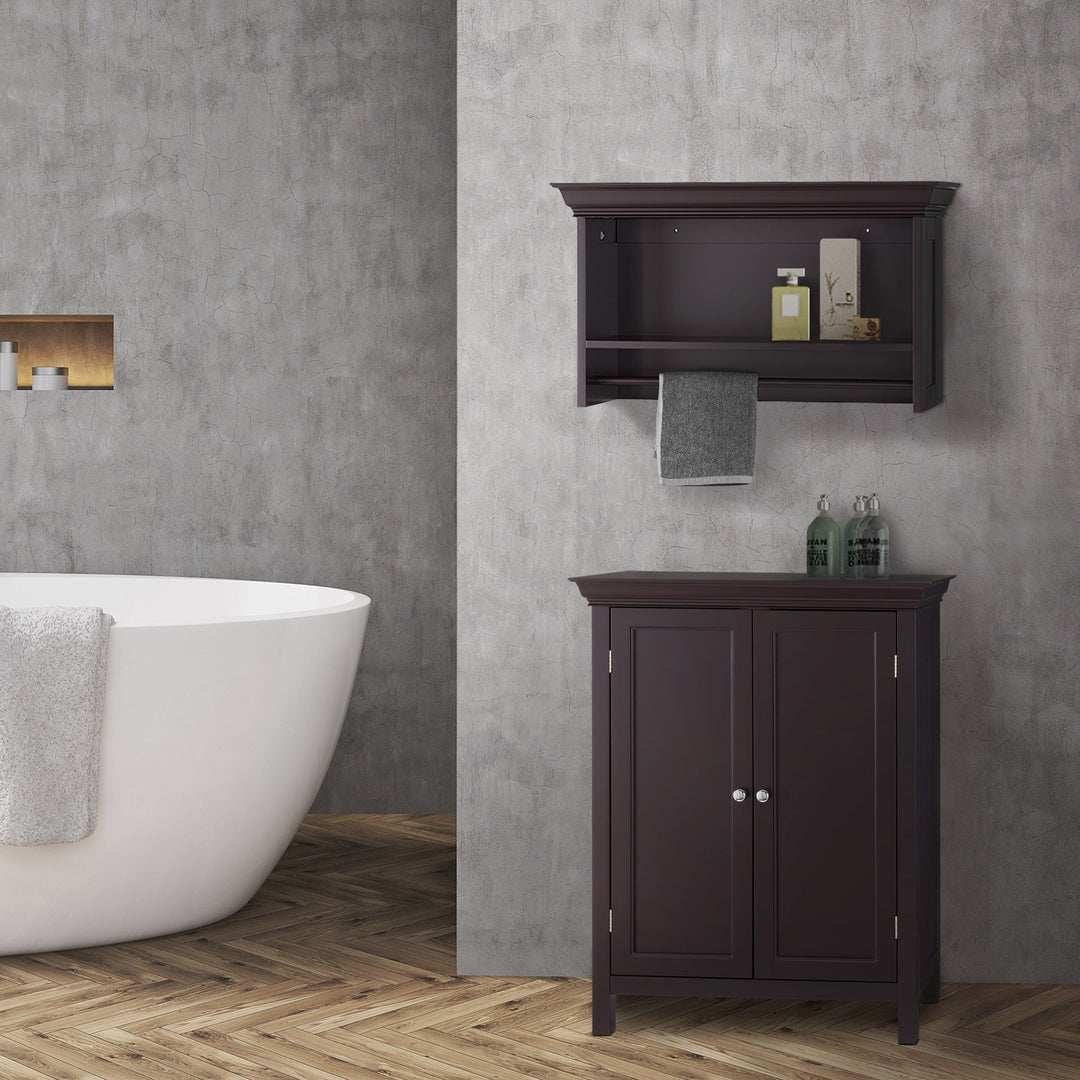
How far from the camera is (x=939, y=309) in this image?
291cm

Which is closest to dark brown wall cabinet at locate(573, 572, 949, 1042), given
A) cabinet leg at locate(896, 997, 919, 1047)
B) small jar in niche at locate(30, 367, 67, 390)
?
cabinet leg at locate(896, 997, 919, 1047)

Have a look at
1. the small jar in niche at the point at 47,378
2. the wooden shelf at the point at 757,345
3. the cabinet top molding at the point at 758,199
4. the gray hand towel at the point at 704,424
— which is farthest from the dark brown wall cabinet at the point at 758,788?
the small jar in niche at the point at 47,378

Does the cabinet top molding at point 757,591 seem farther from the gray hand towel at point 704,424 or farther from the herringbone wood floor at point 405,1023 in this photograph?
the herringbone wood floor at point 405,1023

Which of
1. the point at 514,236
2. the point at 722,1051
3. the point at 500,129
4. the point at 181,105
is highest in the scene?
the point at 181,105

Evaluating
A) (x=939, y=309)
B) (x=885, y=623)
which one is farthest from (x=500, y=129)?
(x=885, y=623)

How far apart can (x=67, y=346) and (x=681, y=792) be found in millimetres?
2950

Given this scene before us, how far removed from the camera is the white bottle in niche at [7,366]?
Answer: 4531 millimetres

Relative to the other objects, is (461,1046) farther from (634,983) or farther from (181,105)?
(181,105)

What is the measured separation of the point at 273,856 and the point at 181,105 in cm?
243

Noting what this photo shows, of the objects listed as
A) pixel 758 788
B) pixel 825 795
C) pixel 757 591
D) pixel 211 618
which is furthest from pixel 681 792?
pixel 211 618

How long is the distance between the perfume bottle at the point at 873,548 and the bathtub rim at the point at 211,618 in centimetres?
117

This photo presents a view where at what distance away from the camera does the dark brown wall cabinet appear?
2.62 metres

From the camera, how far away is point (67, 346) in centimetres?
467

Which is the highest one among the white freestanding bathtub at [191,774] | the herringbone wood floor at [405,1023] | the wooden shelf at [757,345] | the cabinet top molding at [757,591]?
the wooden shelf at [757,345]
